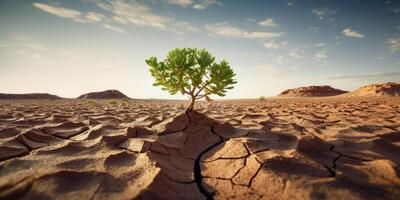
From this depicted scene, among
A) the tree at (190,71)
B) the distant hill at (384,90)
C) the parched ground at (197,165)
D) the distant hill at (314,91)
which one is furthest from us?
the distant hill at (314,91)

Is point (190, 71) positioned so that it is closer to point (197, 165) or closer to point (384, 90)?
point (197, 165)

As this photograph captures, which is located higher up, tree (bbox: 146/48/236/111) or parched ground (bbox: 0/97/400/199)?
tree (bbox: 146/48/236/111)

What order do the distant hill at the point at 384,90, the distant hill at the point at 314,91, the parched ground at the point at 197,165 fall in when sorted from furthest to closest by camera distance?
the distant hill at the point at 314,91, the distant hill at the point at 384,90, the parched ground at the point at 197,165

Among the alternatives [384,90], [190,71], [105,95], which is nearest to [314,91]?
[384,90]

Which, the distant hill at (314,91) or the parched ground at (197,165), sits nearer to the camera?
the parched ground at (197,165)

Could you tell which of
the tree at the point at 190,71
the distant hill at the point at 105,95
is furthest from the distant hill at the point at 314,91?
the tree at the point at 190,71

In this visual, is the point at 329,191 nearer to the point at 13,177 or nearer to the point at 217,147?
the point at 217,147

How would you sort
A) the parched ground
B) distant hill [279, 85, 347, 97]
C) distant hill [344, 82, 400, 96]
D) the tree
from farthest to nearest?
distant hill [279, 85, 347, 97] → distant hill [344, 82, 400, 96] → the tree → the parched ground

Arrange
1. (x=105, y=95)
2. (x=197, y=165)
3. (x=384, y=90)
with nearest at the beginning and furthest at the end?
1. (x=197, y=165)
2. (x=384, y=90)
3. (x=105, y=95)

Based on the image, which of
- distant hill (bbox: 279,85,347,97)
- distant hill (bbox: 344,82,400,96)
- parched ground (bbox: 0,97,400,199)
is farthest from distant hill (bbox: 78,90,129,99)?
parched ground (bbox: 0,97,400,199)

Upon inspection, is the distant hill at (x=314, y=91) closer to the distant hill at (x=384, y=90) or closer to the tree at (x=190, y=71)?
the distant hill at (x=384, y=90)

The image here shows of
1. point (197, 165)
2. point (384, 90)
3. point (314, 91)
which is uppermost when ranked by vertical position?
point (314, 91)

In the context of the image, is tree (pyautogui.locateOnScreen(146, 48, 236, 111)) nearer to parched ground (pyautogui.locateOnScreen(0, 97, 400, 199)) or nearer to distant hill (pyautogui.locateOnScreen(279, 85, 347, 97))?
parched ground (pyautogui.locateOnScreen(0, 97, 400, 199))

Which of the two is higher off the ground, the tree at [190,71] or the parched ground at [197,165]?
the tree at [190,71]
